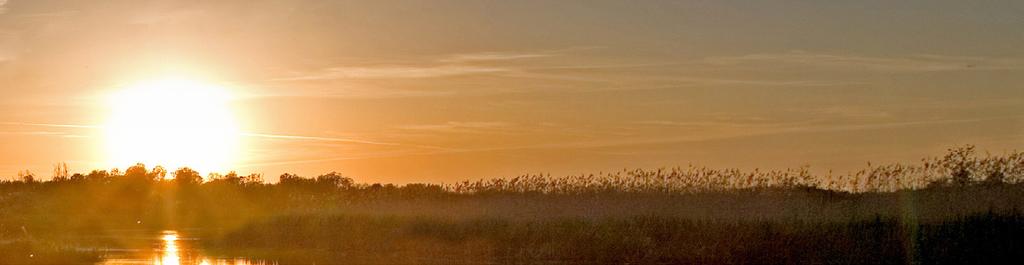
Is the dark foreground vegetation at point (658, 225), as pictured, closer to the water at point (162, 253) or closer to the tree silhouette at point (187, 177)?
the water at point (162, 253)

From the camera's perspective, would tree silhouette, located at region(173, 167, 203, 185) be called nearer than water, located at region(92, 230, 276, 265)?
No

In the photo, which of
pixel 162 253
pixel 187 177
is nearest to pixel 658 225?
pixel 162 253

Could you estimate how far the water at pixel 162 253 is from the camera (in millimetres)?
27359

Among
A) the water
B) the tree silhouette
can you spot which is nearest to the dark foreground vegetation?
the water

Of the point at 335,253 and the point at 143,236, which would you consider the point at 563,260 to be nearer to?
the point at 335,253

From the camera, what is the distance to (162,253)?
30297 millimetres

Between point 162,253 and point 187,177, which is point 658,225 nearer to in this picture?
point 162,253

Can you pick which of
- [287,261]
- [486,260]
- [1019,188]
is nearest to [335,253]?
[287,261]

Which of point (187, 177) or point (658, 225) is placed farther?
point (187, 177)

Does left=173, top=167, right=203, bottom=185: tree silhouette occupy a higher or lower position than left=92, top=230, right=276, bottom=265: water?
higher

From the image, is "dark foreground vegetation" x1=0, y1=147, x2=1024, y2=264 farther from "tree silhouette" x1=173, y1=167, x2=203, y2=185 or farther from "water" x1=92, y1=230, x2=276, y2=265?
"tree silhouette" x1=173, y1=167, x2=203, y2=185

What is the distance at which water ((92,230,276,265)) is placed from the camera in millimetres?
27359

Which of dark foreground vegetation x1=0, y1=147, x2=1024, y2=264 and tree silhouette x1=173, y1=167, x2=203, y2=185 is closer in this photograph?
dark foreground vegetation x1=0, y1=147, x2=1024, y2=264

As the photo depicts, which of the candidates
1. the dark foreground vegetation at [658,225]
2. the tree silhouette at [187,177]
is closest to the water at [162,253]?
the dark foreground vegetation at [658,225]
